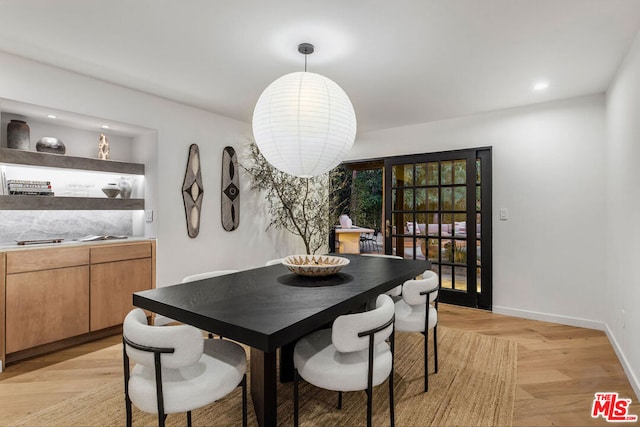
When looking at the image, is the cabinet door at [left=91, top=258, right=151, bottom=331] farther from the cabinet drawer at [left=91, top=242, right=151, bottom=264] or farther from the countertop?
the countertop

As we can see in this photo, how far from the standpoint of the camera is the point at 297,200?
4953 mm

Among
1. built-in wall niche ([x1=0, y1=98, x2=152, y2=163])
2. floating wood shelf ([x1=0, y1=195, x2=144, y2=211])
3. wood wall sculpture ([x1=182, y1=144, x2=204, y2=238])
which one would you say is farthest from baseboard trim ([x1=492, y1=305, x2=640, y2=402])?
built-in wall niche ([x1=0, y1=98, x2=152, y2=163])

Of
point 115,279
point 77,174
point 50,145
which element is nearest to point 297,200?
point 115,279

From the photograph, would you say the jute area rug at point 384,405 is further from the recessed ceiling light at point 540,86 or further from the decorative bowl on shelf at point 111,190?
the recessed ceiling light at point 540,86

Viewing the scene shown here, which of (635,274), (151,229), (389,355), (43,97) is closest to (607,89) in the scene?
(635,274)

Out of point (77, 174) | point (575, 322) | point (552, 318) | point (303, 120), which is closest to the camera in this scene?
point (303, 120)

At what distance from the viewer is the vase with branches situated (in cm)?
460

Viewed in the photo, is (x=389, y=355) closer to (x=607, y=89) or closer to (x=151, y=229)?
(x=151, y=229)

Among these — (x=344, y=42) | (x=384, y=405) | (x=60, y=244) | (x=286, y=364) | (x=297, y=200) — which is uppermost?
(x=344, y=42)

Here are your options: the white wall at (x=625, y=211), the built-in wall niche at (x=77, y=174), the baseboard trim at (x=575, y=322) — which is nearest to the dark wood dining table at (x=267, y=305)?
the white wall at (x=625, y=211)

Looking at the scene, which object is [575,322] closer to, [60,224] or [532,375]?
[532,375]

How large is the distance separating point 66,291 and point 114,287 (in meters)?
0.38

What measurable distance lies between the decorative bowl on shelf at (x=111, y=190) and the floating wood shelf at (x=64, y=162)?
0.53 feet

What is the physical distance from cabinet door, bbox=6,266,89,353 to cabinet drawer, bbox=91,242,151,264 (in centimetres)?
15
